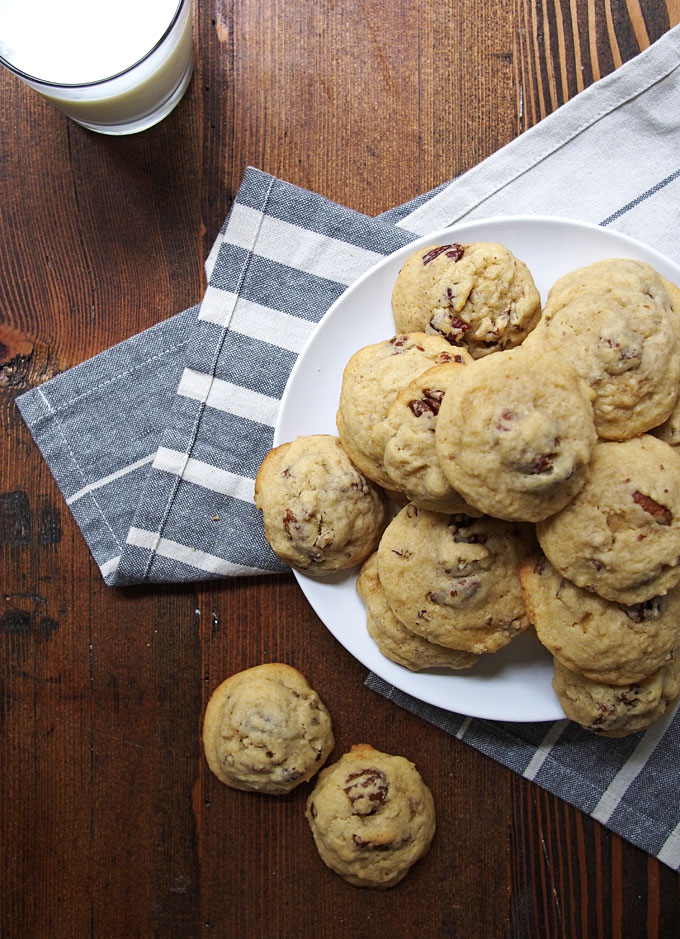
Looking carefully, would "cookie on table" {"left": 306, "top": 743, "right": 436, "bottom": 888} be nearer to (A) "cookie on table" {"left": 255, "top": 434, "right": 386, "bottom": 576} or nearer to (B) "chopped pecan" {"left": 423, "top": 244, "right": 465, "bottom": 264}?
(A) "cookie on table" {"left": 255, "top": 434, "right": 386, "bottom": 576}

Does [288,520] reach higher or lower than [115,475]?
lower

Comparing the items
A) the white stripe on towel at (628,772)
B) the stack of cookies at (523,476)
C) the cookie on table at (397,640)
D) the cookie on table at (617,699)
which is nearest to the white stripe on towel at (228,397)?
the stack of cookies at (523,476)

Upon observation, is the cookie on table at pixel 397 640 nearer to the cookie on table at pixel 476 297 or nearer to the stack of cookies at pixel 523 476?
the stack of cookies at pixel 523 476

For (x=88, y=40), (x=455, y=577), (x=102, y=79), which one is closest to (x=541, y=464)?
(x=455, y=577)

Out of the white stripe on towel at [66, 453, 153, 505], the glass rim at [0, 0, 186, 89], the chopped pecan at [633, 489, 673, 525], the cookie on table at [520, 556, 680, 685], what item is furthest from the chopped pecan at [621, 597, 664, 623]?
the glass rim at [0, 0, 186, 89]

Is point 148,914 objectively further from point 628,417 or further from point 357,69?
point 357,69

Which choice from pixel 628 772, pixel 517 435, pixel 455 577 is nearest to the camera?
pixel 517 435

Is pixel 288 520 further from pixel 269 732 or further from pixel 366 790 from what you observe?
pixel 366 790
